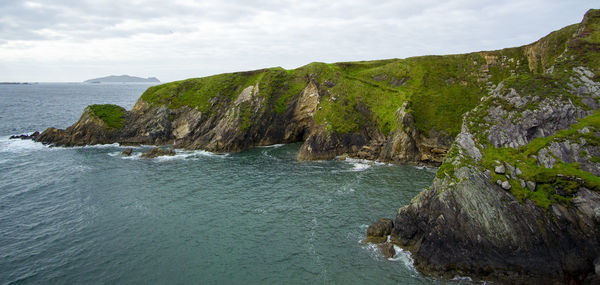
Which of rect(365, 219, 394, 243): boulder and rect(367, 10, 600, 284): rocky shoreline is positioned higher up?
rect(367, 10, 600, 284): rocky shoreline

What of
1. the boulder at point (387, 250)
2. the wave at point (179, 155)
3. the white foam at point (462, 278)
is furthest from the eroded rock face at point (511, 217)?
the wave at point (179, 155)

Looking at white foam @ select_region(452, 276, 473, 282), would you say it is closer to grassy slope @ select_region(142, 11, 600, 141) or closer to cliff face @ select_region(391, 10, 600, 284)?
cliff face @ select_region(391, 10, 600, 284)

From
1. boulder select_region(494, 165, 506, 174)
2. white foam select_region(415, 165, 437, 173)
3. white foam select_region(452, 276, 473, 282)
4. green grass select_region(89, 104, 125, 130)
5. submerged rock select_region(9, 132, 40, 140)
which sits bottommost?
white foam select_region(452, 276, 473, 282)

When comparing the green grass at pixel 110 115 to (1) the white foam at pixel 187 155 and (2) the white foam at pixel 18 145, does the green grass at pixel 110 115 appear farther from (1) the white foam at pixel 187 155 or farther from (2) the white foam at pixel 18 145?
(1) the white foam at pixel 187 155

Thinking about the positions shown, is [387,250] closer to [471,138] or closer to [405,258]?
[405,258]

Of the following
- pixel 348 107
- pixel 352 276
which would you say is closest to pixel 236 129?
pixel 348 107

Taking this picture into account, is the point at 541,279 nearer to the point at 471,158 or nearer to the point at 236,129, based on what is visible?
the point at 471,158

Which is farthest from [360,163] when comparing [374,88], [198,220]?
[198,220]

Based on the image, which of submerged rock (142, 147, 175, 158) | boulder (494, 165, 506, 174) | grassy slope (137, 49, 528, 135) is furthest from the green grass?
boulder (494, 165, 506, 174)
